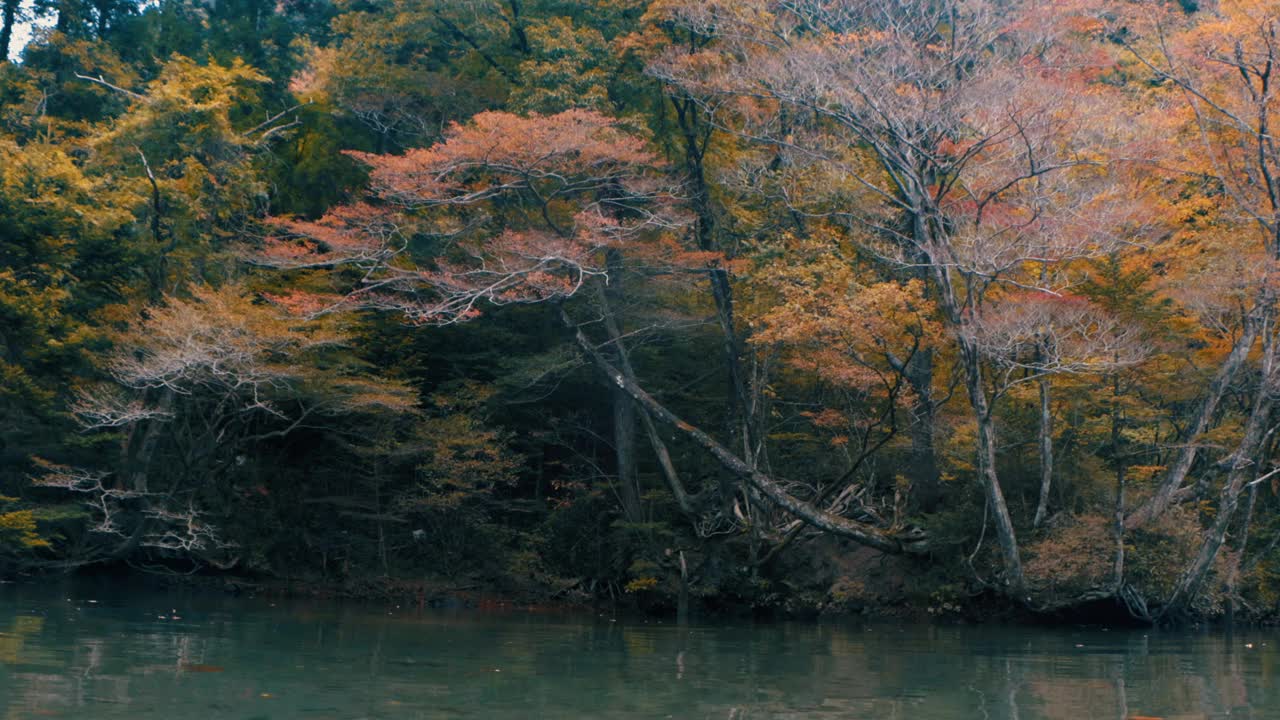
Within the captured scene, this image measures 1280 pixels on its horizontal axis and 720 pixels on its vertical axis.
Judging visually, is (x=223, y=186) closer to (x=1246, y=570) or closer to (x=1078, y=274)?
(x=1078, y=274)

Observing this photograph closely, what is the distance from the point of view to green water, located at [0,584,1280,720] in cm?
738

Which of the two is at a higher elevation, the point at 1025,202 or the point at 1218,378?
the point at 1025,202

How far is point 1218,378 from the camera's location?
1650cm

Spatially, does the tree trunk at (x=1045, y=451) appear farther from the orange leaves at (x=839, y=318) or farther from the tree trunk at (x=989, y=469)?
the orange leaves at (x=839, y=318)

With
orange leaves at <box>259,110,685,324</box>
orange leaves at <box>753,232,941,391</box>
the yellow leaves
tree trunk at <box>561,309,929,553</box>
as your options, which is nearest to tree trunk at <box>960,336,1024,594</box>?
orange leaves at <box>753,232,941,391</box>

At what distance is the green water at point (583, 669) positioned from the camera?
7379 millimetres

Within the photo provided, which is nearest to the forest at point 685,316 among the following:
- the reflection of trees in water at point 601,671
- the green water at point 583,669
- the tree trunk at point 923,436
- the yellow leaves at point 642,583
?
the tree trunk at point 923,436

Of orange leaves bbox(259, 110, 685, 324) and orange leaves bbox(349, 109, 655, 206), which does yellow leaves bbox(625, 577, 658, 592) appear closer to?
orange leaves bbox(259, 110, 685, 324)

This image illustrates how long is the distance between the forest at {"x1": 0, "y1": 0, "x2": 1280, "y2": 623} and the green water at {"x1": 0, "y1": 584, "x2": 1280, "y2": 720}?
9.38ft

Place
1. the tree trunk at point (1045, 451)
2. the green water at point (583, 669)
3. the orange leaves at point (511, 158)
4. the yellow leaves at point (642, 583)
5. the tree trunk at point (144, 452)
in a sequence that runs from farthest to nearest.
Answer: the yellow leaves at point (642, 583) < the tree trunk at point (144, 452) < the orange leaves at point (511, 158) < the tree trunk at point (1045, 451) < the green water at point (583, 669)

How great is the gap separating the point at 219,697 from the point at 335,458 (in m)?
15.1

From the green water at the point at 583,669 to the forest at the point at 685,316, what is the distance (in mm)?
2859

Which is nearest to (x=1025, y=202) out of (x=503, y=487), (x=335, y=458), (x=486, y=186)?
(x=486, y=186)

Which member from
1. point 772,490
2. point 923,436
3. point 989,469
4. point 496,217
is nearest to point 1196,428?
point 989,469
